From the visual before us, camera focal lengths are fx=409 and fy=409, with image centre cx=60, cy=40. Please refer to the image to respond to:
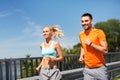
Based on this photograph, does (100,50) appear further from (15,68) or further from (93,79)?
(15,68)

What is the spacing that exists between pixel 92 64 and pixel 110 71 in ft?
23.8

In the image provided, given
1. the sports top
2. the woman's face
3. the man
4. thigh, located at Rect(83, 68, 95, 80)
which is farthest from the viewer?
the woman's face

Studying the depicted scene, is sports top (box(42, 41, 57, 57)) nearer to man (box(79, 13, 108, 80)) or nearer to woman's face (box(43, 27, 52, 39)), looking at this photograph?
woman's face (box(43, 27, 52, 39))

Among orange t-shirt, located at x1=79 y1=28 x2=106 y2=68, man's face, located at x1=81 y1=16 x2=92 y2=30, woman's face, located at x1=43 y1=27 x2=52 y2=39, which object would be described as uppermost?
man's face, located at x1=81 y1=16 x2=92 y2=30

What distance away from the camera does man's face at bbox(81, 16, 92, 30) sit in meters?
7.59

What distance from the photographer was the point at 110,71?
14.7 metres

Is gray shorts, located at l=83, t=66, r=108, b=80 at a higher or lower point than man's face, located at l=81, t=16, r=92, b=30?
lower

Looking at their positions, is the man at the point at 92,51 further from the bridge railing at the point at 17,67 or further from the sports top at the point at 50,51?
the bridge railing at the point at 17,67

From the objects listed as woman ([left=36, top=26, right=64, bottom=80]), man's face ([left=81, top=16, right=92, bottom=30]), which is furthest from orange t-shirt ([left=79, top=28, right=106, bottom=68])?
woman ([left=36, top=26, right=64, bottom=80])

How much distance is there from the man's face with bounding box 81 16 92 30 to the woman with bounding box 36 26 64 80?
0.68 metres

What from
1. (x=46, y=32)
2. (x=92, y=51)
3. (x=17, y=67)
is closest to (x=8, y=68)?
(x=17, y=67)

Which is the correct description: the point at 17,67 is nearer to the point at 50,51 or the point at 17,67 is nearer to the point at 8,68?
the point at 8,68

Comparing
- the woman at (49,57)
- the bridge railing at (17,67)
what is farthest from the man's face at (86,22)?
the bridge railing at (17,67)

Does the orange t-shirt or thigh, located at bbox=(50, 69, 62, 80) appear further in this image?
thigh, located at bbox=(50, 69, 62, 80)
